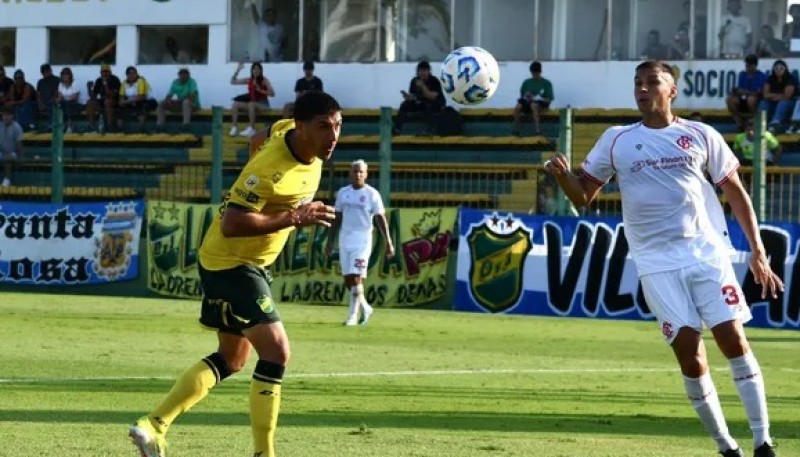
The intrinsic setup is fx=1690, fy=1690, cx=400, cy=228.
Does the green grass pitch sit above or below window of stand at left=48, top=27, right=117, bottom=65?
below

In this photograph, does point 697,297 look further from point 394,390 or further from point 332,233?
point 332,233

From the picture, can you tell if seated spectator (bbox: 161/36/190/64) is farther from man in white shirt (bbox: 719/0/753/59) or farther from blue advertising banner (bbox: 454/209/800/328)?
blue advertising banner (bbox: 454/209/800/328)

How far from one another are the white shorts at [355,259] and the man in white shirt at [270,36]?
16.6 metres

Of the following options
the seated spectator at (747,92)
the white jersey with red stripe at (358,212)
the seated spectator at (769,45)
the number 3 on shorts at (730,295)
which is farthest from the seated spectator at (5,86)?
the number 3 on shorts at (730,295)

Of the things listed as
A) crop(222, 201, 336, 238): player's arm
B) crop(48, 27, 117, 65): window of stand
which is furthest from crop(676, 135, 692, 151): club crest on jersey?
crop(48, 27, 117, 65): window of stand

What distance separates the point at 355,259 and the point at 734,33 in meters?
14.6

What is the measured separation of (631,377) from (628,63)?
20.3m

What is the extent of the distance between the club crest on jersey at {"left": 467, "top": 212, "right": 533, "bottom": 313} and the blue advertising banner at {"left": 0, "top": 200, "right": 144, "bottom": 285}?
20.5 ft

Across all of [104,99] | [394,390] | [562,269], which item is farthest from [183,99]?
[394,390]

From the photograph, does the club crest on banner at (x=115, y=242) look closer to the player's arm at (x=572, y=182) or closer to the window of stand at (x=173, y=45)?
the window of stand at (x=173, y=45)

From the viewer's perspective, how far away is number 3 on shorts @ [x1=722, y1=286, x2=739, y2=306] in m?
9.46

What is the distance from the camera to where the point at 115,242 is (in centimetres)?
2909

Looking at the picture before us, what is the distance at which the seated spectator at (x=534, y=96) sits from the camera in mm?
32250

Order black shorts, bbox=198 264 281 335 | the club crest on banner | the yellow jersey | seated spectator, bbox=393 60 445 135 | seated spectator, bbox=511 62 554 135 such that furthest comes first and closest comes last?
seated spectator, bbox=511 62 554 135 < seated spectator, bbox=393 60 445 135 < the club crest on banner < black shorts, bbox=198 264 281 335 < the yellow jersey
